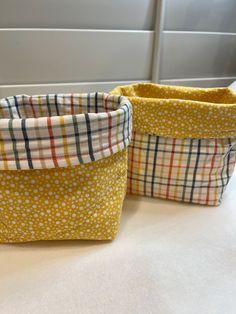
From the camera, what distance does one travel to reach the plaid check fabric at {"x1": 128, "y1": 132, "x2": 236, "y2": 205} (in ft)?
1.88

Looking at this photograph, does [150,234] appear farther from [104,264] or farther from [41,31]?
[41,31]

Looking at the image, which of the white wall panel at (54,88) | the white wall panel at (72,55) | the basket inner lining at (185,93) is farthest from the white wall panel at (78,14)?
the basket inner lining at (185,93)

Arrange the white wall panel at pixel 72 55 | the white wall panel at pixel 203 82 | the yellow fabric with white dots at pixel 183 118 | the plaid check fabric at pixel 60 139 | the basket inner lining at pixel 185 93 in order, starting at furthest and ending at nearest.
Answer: the white wall panel at pixel 203 82 < the white wall panel at pixel 72 55 < the basket inner lining at pixel 185 93 < the yellow fabric with white dots at pixel 183 118 < the plaid check fabric at pixel 60 139

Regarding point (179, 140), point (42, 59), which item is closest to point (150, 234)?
point (179, 140)

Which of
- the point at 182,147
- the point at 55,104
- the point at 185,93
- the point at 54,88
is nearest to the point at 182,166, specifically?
the point at 182,147

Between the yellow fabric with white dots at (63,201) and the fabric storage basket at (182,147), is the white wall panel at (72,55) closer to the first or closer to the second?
the fabric storage basket at (182,147)

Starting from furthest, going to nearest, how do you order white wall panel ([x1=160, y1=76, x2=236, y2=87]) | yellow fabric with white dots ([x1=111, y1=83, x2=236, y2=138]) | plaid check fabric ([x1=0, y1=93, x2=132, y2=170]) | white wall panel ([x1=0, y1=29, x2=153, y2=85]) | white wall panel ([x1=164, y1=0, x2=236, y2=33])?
white wall panel ([x1=160, y1=76, x2=236, y2=87])
white wall panel ([x1=164, y1=0, x2=236, y2=33])
white wall panel ([x1=0, y1=29, x2=153, y2=85])
yellow fabric with white dots ([x1=111, y1=83, x2=236, y2=138])
plaid check fabric ([x1=0, y1=93, x2=132, y2=170])

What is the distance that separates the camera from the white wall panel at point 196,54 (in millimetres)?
1001

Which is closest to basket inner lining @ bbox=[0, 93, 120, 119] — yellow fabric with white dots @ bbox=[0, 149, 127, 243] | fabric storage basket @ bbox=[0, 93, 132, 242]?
fabric storage basket @ bbox=[0, 93, 132, 242]

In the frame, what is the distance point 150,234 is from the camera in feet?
1.82

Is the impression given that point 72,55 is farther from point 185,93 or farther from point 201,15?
point 201,15

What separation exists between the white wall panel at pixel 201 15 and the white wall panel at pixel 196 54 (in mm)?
26

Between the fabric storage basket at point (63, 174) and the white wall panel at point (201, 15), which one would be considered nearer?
the fabric storage basket at point (63, 174)

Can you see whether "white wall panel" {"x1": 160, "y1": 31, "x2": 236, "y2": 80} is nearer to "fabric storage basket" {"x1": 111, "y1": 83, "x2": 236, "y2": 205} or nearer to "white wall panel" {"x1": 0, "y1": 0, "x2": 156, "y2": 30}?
"white wall panel" {"x1": 0, "y1": 0, "x2": 156, "y2": 30}
